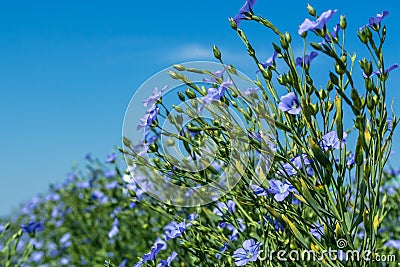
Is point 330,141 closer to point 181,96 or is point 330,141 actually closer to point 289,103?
point 289,103

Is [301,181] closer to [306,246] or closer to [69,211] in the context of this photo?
[306,246]

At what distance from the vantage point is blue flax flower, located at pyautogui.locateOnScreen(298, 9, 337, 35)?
1.76 m

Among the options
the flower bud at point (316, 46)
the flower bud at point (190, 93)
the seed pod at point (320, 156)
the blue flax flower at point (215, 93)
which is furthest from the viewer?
the flower bud at point (190, 93)

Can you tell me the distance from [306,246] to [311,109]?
1.40 feet

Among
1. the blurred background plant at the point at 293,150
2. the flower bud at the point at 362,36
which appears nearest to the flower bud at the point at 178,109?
the blurred background plant at the point at 293,150

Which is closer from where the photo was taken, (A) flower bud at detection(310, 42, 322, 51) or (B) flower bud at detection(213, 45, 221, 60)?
(A) flower bud at detection(310, 42, 322, 51)

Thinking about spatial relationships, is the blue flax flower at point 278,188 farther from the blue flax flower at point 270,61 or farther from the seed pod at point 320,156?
the blue flax flower at point 270,61

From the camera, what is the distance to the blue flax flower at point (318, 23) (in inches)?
69.3

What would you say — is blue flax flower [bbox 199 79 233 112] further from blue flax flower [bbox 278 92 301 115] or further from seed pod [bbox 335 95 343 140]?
seed pod [bbox 335 95 343 140]

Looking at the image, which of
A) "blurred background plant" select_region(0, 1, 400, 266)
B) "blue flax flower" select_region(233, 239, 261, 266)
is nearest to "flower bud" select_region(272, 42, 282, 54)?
"blurred background plant" select_region(0, 1, 400, 266)

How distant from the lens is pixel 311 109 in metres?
1.92

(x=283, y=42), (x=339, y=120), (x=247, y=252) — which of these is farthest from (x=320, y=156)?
(x=247, y=252)

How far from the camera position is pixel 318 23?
178cm

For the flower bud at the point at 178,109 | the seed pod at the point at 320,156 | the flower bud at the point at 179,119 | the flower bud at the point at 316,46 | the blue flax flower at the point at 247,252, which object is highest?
the flower bud at the point at 178,109
